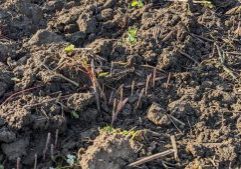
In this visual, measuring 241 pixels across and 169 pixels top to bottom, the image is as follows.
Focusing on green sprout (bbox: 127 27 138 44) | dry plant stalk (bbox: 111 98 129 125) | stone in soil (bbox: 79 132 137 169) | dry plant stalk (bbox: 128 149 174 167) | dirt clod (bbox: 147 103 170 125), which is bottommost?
dry plant stalk (bbox: 128 149 174 167)

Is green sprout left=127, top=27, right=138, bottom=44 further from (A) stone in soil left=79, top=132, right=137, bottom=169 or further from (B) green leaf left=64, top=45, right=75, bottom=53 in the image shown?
(A) stone in soil left=79, top=132, right=137, bottom=169

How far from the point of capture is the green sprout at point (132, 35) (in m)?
3.17

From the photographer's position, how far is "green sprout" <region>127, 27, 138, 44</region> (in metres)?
3.17

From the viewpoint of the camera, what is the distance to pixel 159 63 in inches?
120

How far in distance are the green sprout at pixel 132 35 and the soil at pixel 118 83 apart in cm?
2

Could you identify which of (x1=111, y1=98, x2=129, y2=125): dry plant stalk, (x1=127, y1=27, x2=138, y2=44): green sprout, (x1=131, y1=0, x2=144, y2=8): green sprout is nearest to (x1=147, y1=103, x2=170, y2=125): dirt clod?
(x1=111, y1=98, x2=129, y2=125): dry plant stalk

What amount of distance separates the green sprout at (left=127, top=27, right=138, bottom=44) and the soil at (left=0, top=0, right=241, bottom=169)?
2 centimetres

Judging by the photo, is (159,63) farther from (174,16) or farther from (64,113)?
(64,113)

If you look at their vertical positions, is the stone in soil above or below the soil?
below

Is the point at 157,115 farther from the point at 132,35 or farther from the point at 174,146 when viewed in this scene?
the point at 132,35

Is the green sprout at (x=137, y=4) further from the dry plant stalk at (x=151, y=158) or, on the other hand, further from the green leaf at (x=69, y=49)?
the dry plant stalk at (x=151, y=158)

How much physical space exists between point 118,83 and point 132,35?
379mm

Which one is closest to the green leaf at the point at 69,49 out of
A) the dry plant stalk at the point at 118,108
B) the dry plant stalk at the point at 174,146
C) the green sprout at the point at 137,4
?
the dry plant stalk at the point at 118,108

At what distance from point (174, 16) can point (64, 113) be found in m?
1.00
